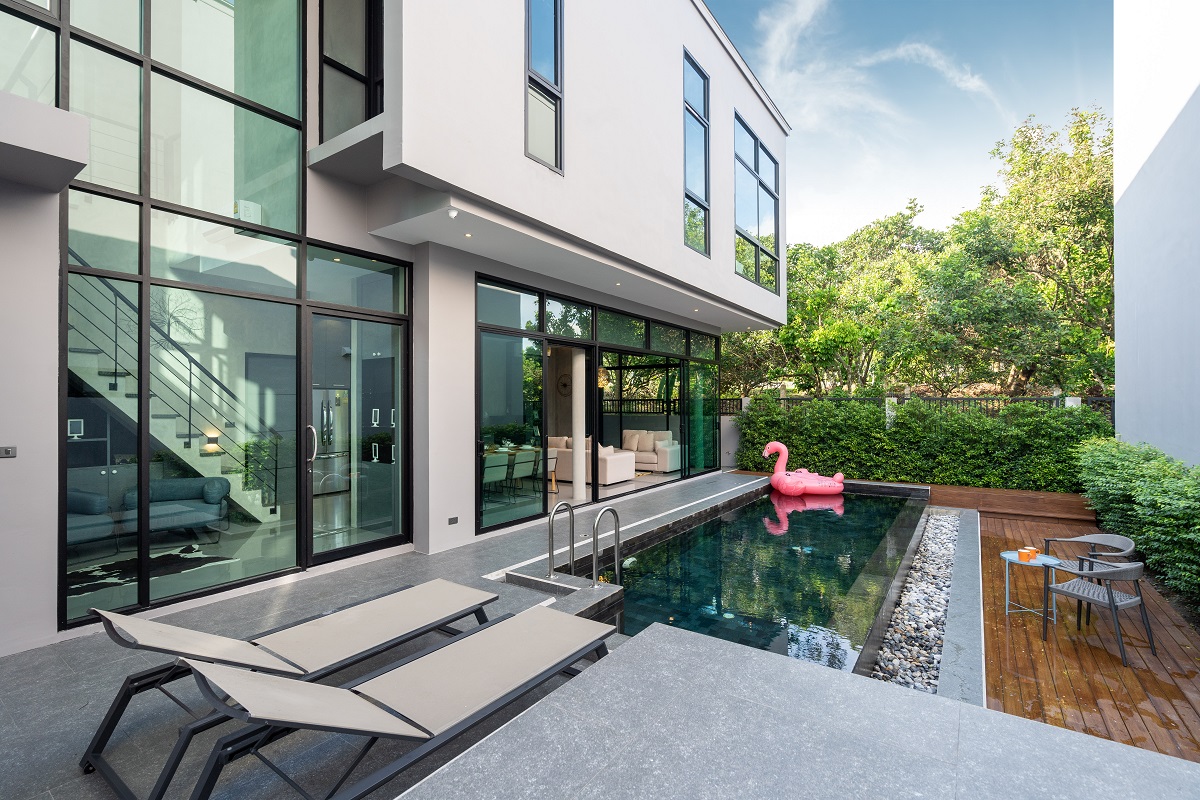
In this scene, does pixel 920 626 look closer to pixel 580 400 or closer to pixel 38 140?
pixel 580 400

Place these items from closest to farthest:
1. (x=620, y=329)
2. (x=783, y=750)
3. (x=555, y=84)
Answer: (x=783, y=750)
(x=555, y=84)
(x=620, y=329)

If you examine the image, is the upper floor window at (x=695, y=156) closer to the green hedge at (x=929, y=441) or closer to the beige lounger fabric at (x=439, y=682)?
the green hedge at (x=929, y=441)

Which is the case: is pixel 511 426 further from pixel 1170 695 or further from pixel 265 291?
pixel 1170 695

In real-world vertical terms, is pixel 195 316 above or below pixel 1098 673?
above

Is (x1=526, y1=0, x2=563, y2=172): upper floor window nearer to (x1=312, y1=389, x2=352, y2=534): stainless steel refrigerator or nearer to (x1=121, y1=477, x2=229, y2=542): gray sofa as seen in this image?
(x1=312, y1=389, x2=352, y2=534): stainless steel refrigerator

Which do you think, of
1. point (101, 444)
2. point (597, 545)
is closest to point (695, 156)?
point (597, 545)

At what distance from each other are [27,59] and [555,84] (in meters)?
4.32

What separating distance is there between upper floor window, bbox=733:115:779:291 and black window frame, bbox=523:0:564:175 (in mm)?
5067

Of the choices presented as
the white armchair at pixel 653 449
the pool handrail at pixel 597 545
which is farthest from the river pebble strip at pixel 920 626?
the white armchair at pixel 653 449

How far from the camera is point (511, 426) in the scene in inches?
274

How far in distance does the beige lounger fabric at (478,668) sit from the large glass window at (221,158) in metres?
4.05

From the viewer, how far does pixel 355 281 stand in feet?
18.2

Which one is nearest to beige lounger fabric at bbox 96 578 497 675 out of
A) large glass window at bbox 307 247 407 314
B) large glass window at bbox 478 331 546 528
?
large glass window at bbox 478 331 546 528

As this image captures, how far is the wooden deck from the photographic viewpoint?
10.7ft
